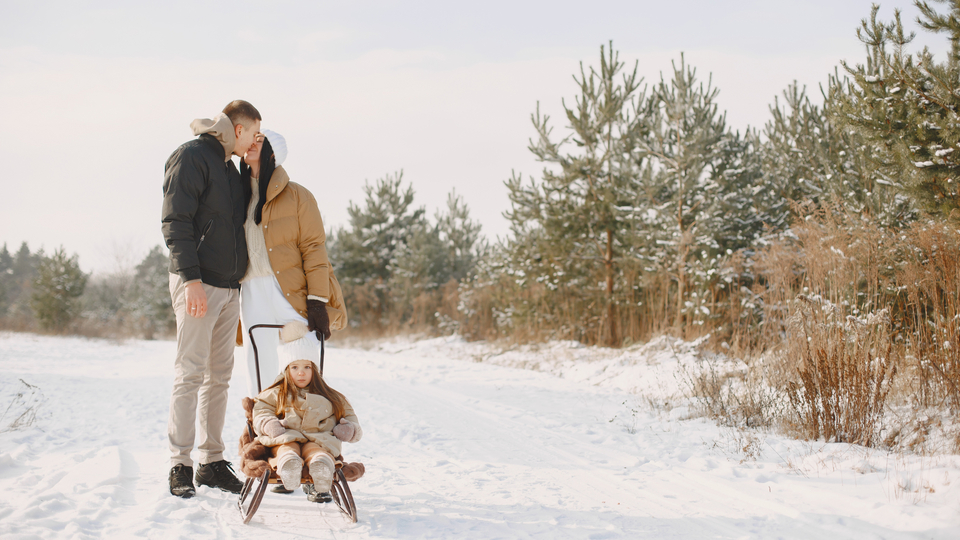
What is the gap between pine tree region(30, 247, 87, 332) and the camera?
2147 centimetres

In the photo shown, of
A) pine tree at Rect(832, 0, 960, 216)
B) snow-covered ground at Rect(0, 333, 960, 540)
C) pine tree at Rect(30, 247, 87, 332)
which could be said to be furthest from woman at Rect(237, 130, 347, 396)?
pine tree at Rect(30, 247, 87, 332)

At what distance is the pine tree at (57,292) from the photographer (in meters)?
21.5

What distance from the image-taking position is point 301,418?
9.25 ft

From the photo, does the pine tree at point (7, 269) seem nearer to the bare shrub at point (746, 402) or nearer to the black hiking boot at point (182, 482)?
the black hiking boot at point (182, 482)

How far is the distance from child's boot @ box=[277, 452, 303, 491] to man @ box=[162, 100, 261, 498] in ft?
2.72

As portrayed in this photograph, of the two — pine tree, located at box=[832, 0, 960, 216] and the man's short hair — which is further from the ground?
pine tree, located at box=[832, 0, 960, 216]

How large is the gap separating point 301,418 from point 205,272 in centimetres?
102

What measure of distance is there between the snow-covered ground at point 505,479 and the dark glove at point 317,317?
0.93 m

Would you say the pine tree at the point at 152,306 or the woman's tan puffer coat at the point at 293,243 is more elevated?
the woman's tan puffer coat at the point at 293,243

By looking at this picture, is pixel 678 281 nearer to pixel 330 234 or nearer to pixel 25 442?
pixel 25 442

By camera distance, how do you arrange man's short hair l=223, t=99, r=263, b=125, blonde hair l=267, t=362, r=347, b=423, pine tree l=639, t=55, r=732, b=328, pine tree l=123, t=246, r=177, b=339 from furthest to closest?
pine tree l=123, t=246, r=177, b=339 < pine tree l=639, t=55, r=732, b=328 < man's short hair l=223, t=99, r=263, b=125 < blonde hair l=267, t=362, r=347, b=423

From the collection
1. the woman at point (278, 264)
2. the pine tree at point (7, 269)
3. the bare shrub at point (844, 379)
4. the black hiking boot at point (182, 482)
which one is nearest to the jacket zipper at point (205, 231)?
the woman at point (278, 264)

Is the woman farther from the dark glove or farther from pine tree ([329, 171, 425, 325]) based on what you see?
pine tree ([329, 171, 425, 325])

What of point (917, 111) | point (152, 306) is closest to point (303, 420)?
point (917, 111)
